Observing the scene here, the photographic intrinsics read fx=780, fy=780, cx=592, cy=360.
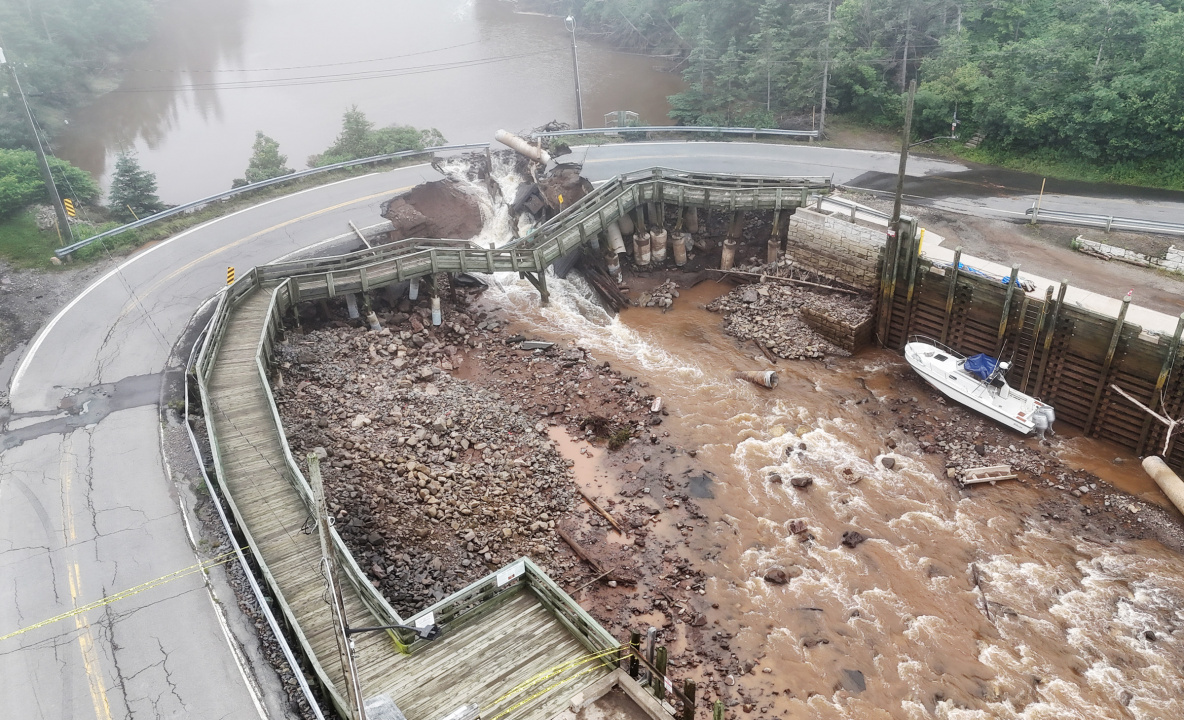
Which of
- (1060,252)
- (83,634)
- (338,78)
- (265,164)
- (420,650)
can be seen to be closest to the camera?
(420,650)

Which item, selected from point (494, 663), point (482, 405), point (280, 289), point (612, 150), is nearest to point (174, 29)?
point (612, 150)

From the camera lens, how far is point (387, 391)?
23.9 meters

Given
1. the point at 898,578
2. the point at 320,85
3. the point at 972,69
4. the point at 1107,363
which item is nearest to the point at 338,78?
the point at 320,85

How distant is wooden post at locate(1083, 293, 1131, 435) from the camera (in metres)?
21.6

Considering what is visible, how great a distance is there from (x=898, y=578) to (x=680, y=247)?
17.3m

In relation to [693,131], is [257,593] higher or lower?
lower

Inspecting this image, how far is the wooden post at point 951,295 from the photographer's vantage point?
997 inches

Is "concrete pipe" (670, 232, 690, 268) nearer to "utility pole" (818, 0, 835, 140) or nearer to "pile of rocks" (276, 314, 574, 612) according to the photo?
"utility pole" (818, 0, 835, 140)

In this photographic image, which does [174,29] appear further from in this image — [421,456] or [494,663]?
[494,663]

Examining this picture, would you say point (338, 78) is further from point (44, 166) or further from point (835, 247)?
point (835, 247)

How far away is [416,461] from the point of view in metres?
21.2

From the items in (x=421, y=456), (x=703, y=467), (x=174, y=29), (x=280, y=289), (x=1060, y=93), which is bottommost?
(x=703, y=467)

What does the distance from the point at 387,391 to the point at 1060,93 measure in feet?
101

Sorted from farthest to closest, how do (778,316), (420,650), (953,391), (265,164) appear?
(265,164), (778,316), (953,391), (420,650)
